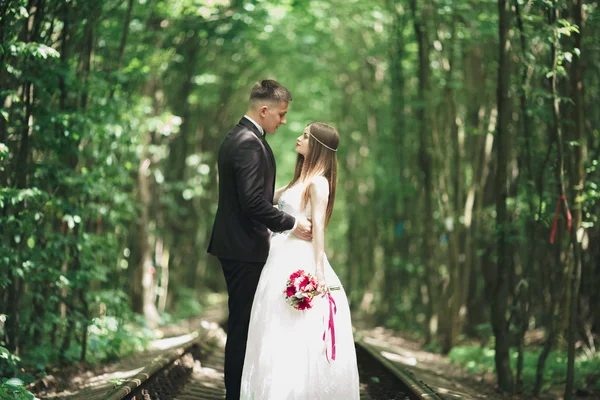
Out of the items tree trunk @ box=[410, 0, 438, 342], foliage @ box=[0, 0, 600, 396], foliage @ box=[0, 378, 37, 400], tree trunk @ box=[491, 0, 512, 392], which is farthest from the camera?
tree trunk @ box=[410, 0, 438, 342]

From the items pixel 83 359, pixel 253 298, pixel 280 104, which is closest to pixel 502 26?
pixel 280 104

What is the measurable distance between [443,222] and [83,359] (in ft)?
23.4

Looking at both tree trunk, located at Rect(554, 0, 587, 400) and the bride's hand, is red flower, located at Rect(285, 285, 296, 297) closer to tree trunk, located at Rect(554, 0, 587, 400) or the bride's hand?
the bride's hand

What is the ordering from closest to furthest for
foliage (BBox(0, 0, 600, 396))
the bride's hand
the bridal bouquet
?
the bridal bouquet, the bride's hand, foliage (BBox(0, 0, 600, 396))

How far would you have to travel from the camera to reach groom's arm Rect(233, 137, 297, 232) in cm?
570

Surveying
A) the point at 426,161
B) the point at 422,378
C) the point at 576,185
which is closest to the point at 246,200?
the point at 422,378

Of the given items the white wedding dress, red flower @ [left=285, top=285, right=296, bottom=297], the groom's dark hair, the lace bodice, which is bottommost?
the white wedding dress

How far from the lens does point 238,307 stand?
19.8 ft

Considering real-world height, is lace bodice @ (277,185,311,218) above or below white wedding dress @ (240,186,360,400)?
above

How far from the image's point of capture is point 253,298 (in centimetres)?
603

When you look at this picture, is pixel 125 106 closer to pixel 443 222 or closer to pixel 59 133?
pixel 59 133

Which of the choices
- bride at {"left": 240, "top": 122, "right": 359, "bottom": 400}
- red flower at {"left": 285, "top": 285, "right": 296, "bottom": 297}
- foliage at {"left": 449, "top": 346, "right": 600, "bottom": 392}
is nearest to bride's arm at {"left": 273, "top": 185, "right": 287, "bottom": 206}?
bride at {"left": 240, "top": 122, "right": 359, "bottom": 400}

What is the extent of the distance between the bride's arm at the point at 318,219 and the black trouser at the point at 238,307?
50cm

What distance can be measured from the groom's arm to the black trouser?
17.4 inches
